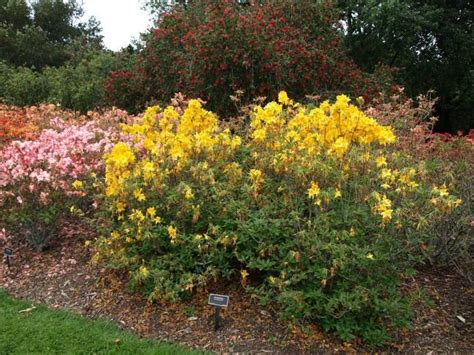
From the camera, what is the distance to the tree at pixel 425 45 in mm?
12969

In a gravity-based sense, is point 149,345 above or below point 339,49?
below

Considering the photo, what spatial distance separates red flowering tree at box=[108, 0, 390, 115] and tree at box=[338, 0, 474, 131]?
3102mm

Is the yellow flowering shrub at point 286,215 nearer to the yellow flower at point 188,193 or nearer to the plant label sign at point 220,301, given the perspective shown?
the yellow flower at point 188,193

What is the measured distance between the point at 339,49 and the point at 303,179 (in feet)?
23.7

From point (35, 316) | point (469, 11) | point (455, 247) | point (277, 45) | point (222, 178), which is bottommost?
point (35, 316)

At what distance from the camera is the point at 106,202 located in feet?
15.2

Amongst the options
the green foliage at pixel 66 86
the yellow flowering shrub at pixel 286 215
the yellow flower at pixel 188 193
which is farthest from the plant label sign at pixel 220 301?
the green foliage at pixel 66 86

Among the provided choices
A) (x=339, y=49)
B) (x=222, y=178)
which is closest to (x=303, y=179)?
(x=222, y=178)

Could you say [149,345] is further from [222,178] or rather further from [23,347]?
[222,178]

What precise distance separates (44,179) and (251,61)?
15.0 ft

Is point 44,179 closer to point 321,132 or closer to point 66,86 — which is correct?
point 321,132

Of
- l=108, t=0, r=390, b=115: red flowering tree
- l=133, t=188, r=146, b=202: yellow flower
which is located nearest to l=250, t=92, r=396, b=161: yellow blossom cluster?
l=133, t=188, r=146, b=202: yellow flower

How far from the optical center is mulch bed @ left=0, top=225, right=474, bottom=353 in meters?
3.90

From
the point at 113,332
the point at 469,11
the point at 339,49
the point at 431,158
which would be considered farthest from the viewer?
the point at 469,11
